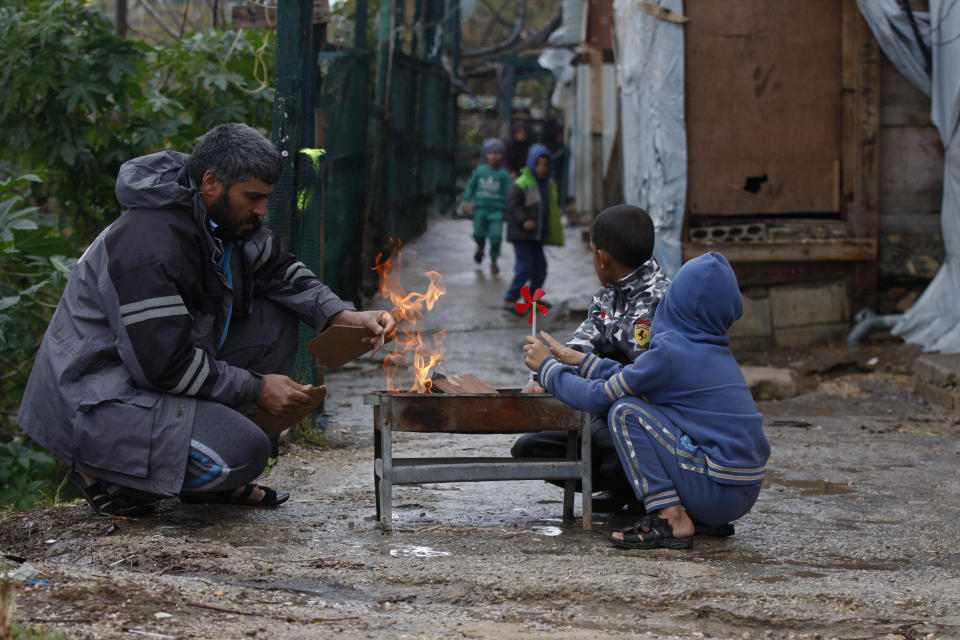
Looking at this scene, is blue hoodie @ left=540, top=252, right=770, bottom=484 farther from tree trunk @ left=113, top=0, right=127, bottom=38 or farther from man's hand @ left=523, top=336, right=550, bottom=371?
tree trunk @ left=113, top=0, right=127, bottom=38

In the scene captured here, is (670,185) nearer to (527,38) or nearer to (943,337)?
(943,337)

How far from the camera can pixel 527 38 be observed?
27562mm

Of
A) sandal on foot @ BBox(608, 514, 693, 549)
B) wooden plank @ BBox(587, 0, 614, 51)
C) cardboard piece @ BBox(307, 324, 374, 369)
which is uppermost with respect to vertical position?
wooden plank @ BBox(587, 0, 614, 51)

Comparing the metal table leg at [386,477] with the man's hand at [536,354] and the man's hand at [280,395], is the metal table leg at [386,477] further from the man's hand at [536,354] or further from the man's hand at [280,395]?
the man's hand at [536,354]

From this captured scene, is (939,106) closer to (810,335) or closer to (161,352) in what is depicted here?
(810,335)

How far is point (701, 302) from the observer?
12.5ft

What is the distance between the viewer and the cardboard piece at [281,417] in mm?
4152

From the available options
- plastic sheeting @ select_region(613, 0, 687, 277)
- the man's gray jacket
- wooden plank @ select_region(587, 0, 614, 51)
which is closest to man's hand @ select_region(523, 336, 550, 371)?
the man's gray jacket

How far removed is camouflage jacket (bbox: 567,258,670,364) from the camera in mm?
4194

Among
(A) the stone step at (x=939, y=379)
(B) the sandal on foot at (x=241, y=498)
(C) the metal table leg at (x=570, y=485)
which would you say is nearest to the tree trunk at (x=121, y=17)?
(B) the sandal on foot at (x=241, y=498)

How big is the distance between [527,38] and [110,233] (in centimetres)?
2477

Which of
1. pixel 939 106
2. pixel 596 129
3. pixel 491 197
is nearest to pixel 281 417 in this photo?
pixel 939 106

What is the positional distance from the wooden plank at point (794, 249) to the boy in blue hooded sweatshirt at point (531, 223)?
2.86 metres

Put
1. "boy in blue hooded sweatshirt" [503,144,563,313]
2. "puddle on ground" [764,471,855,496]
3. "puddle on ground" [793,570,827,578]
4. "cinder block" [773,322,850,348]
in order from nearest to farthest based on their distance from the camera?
"puddle on ground" [793,570,827,578]
"puddle on ground" [764,471,855,496]
"cinder block" [773,322,850,348]
"boy in blue hooded sweatshirt" [503,144,563,313]
